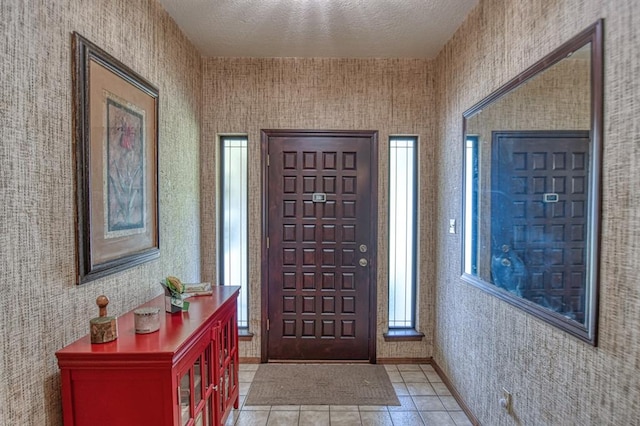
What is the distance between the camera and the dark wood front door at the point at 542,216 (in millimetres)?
1350

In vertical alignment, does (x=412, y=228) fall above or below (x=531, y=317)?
above

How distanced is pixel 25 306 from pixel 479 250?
2.31 metres

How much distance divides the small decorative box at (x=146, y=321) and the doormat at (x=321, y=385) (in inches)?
55.1

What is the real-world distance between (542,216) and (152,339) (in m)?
1.79

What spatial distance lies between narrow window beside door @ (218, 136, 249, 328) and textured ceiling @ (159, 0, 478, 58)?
0.87 metres

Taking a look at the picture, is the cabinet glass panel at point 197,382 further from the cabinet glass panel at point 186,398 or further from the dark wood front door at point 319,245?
the dark wood front door at point 319,245

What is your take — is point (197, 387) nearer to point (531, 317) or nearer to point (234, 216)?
point (531, 317)

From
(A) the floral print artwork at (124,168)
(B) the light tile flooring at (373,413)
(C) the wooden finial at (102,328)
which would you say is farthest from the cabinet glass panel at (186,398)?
(B) the light tile flooring at (373,413)

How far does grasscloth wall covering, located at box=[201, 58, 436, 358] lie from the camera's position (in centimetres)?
308

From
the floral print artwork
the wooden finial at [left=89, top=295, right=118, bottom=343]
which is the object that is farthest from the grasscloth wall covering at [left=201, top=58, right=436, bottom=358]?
the wooden finial at [left=89, top=295, right=118, bottom=343]

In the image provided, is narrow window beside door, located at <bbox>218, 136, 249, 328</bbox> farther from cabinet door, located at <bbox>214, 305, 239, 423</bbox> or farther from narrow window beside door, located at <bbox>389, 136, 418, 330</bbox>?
narrow window beside door, located at <bbox>389, 136, 418, 330</bbox>

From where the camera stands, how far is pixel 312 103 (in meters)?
3.09

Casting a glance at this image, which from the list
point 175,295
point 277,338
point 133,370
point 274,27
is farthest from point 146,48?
point 277,338

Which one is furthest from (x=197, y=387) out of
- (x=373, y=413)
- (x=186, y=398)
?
(x=373, y=413)
